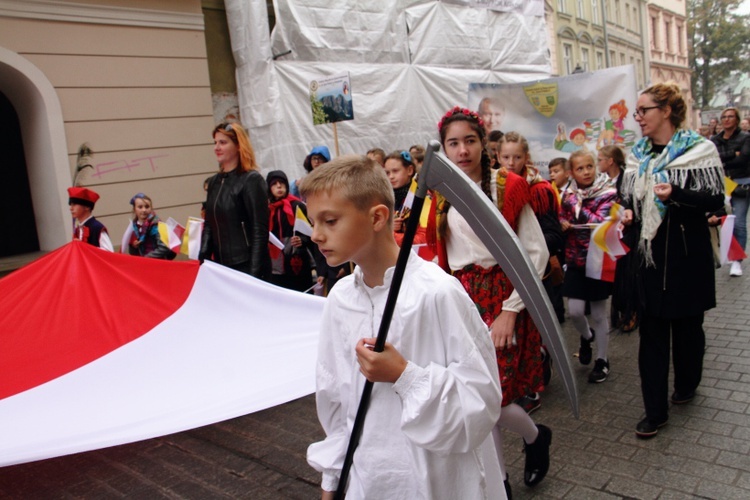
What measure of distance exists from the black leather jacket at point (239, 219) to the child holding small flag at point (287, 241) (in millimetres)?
1283

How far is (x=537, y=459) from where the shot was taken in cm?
325

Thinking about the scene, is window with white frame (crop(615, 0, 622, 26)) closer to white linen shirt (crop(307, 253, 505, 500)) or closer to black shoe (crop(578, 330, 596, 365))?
black shoe (crop(578, 330, 596, 365))

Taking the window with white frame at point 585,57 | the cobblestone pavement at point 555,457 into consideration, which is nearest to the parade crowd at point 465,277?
→ the cobblestone pavement at point 555,457

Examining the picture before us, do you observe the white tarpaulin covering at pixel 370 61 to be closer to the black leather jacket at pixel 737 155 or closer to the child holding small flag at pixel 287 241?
the child holding small flag at pixel 287 241

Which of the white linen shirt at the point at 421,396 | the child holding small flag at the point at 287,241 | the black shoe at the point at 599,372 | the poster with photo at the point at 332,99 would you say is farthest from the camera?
the poster with photo at the point at 332,99

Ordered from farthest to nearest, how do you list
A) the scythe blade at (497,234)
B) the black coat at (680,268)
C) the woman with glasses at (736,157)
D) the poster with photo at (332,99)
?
the woman with glasses at (736,157) → the poster with photo at (332,99) → the black coat at (680,268) → the scythe blade at (497,234)

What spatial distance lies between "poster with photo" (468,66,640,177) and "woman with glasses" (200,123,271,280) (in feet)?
21.8

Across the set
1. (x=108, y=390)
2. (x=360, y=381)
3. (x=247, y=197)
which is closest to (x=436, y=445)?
(x=360, y=381)

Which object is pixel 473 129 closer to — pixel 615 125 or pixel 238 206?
pixel 238 206

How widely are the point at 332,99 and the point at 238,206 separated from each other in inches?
166

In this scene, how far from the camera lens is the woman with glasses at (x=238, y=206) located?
4.71 meters

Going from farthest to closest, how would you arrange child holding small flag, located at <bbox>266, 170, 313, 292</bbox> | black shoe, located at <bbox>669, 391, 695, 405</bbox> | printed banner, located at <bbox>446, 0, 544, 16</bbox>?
printed banner, located at <bbox>446, 0, 544, 16</bbox> → child holding small flag, located at <bbox>266, 170, 313, 292</bbox> → black shoe, located at <bbox>669, 391, 695, 405</bbox>

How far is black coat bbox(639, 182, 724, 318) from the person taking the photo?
373 cm

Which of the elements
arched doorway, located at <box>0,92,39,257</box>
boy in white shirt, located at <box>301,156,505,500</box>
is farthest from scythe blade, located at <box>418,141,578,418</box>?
arched doorway, located at <box>0,92,39,257</box>
